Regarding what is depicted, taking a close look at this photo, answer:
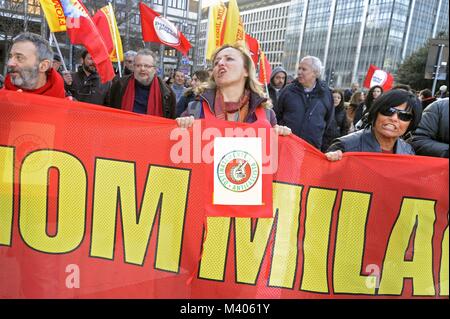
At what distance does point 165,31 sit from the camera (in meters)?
7.29

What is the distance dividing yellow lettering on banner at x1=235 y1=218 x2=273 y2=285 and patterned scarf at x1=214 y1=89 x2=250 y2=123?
668mm

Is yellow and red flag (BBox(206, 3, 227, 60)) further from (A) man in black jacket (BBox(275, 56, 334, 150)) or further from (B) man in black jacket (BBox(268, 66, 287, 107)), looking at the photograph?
(A) man in black jacket (BBox(275, 56, 334, 150))

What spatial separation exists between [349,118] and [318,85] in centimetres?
247

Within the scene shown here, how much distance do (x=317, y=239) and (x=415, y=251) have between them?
61cm

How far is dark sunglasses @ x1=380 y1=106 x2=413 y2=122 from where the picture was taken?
8.00 ft

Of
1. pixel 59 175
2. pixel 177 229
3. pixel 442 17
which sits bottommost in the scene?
pixel 177 229

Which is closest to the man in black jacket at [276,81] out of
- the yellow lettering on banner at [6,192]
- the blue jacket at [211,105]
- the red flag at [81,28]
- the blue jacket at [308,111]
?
the blue jacket at [308,111]

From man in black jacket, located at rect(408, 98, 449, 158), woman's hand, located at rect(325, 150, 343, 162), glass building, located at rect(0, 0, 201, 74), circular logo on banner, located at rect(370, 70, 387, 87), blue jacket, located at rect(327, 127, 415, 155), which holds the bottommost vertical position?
woman's hand, located at rect(325, 150, 343, 162)

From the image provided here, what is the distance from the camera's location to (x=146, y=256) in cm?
241

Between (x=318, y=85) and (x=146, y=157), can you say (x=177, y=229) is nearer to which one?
(x=146, y=157)

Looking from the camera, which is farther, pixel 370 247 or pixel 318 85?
pixel 318 85

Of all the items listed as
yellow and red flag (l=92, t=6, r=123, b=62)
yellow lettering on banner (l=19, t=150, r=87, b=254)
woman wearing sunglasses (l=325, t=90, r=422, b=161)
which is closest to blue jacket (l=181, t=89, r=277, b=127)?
woman wearing sunglasses (l=325, t=90, r=422, b=161)

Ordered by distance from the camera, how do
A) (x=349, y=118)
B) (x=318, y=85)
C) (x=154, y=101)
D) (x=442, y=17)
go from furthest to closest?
(x=442, y=17) → (x=349, y=118) → (x=318, y=85) → (x=154, y=101)

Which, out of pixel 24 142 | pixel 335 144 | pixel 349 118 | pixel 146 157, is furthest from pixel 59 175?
pixel 349 118
